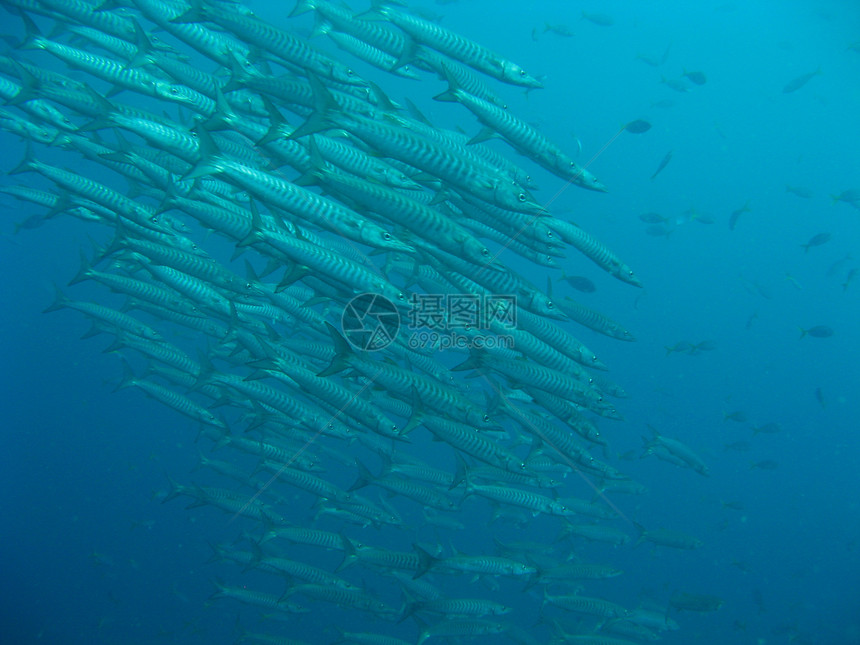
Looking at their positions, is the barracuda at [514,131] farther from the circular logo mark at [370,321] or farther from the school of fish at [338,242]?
the circular logo mark at [370,321]

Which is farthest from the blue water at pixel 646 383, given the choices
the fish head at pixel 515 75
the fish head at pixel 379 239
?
the fish head at pixel 515 75

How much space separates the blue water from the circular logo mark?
5.14m

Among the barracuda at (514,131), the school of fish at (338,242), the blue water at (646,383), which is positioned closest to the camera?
the school of fish at (338,242)

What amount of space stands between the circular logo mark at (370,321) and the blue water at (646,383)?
16.9 ft

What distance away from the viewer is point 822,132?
59531mm

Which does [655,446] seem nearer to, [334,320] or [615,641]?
[615,641]

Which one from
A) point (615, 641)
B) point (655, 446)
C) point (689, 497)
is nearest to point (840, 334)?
point (689, 497)

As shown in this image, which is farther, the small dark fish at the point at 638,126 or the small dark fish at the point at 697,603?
the small dark fish at the point at 638,126

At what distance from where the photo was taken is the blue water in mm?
14711

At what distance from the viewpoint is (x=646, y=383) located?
31891 millimetres

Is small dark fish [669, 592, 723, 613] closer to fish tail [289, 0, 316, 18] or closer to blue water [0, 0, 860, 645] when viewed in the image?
blue water [0, 0, 860, 645]

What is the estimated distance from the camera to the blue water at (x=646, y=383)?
579 inches

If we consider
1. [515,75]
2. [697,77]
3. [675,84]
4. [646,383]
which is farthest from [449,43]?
[646,383]

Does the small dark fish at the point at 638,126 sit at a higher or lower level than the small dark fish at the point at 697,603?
higher
